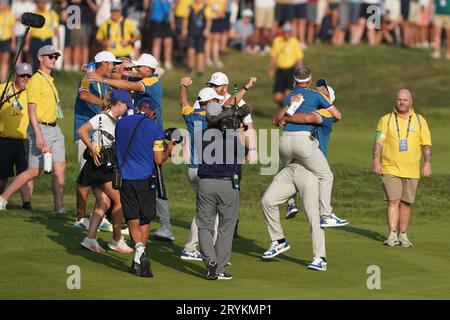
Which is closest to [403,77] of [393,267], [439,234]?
[439,234]

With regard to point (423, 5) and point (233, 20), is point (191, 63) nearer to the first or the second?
point (233, 20)

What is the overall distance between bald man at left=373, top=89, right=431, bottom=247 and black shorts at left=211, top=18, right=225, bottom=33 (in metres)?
18.6

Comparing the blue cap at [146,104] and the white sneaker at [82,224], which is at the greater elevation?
the blue cap at [146,104]

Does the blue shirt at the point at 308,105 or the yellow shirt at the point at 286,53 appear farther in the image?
the yellow shirt at the point at 286,53

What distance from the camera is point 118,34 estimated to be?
29672mm

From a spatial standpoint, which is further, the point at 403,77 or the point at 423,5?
the point at 423,5

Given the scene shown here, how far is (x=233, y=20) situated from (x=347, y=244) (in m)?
21.2

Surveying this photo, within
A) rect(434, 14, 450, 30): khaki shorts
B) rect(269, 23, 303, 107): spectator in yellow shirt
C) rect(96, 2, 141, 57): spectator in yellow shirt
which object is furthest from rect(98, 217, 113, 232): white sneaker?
rect(434, 14, 450, 30): khaki shorts

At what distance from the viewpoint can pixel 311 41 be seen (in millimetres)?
39906

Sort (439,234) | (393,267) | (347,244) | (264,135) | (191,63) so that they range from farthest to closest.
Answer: (191,63) < (264,135) < (439,234) < (347,244) < (393,267)

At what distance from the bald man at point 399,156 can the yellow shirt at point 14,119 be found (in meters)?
5.36

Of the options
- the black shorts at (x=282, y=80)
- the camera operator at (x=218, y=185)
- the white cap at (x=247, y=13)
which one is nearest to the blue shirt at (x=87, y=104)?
the camera operator at (x=218, y=185)

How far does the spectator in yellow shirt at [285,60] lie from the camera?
102 ft

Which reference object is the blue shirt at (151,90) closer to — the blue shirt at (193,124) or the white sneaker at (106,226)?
the blue shirt at (193,124)
